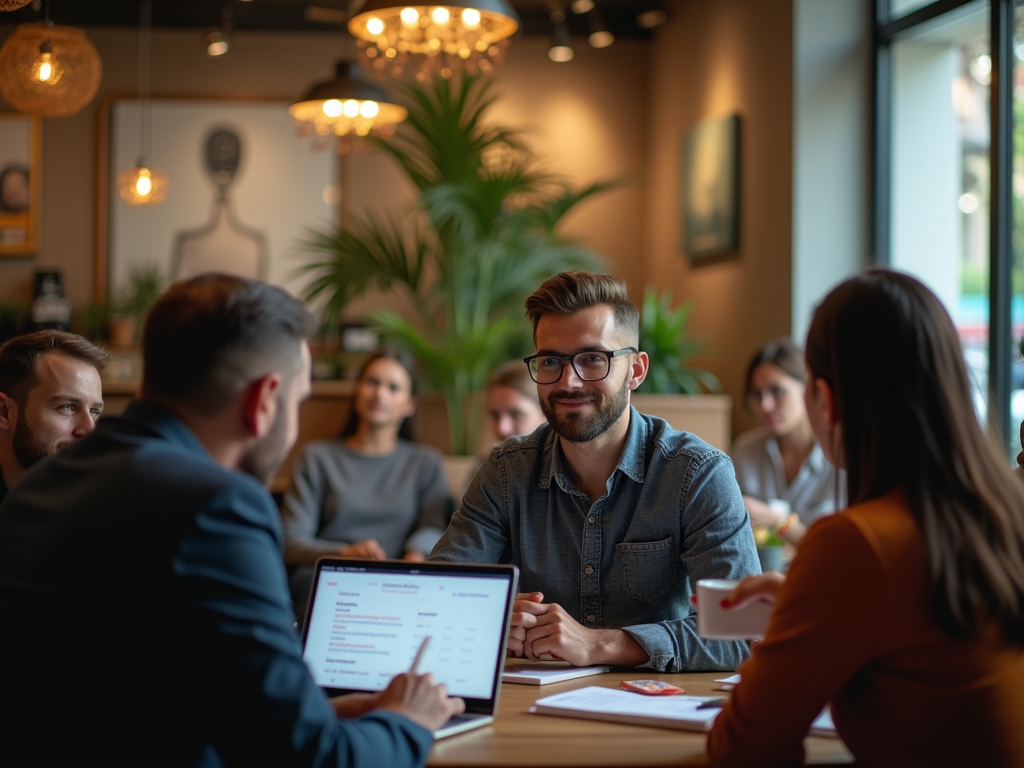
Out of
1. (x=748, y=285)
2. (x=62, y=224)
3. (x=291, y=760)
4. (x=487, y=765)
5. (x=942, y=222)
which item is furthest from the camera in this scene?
(x=62, y=224)

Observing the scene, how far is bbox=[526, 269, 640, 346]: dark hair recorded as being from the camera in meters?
2.23

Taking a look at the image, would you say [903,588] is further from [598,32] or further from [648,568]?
[598,32]

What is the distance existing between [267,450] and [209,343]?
148 millimetres

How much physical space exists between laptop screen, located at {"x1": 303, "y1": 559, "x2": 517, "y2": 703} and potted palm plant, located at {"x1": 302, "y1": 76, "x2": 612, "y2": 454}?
354cm

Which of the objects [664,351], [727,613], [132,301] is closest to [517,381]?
[664,351]

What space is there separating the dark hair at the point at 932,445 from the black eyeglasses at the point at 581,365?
0.80 m

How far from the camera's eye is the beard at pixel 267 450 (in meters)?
1.38

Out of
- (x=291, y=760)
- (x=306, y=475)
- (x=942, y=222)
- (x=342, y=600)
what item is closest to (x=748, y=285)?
(x=942, y=222)

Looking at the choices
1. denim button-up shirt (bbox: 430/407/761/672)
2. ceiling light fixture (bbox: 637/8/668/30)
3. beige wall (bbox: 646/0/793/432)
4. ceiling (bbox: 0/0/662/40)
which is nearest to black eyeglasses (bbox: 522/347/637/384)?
denim button-up shirt (bbox: 430/407/761/672)

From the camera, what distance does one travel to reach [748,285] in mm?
5629

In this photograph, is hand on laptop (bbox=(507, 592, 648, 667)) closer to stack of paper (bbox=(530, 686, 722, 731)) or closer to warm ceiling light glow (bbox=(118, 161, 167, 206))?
stack of paper (bbox=(530, 686, 722, 731))

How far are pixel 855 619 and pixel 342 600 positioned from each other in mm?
734

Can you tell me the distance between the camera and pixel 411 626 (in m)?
1.62

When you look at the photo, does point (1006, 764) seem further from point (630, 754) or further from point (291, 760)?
point (291, 760)
